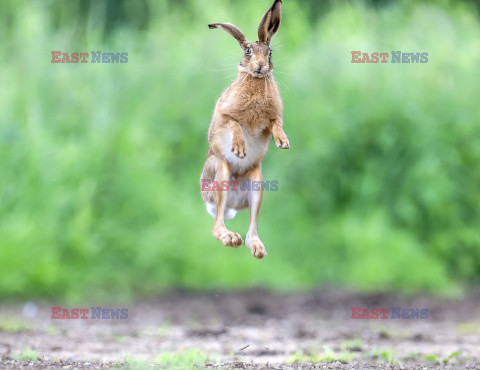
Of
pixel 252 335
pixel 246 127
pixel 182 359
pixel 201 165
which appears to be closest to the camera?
pixel 246 127

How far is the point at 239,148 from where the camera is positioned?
12.7 feet

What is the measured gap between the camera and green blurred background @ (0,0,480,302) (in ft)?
37.0

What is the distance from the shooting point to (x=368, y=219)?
1249 cm

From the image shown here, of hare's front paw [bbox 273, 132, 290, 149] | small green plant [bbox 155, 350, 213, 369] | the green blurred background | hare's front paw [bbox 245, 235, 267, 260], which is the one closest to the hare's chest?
hare's front paw [bbox 273, 132, 290, 149]

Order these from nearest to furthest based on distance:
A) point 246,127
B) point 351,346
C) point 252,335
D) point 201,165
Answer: point 246,127
point 351,346
point 252,335
point 201,165

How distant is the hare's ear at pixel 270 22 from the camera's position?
378 cm

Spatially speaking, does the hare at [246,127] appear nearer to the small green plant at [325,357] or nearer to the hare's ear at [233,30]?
the hare's ear at [233,30]

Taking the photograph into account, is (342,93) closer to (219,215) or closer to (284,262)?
(284,262)

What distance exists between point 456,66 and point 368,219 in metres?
3.30

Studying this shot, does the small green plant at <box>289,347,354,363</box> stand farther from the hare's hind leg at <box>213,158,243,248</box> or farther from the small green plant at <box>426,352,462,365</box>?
the hare's hind leg at <box>213,158,243,248</box>

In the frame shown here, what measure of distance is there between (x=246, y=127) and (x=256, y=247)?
59cm

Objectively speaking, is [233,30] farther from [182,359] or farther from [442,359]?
[442,359]

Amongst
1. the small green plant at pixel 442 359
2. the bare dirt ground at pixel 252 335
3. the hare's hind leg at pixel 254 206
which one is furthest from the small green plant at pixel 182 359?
the hare's hind leg at pixel 254 206

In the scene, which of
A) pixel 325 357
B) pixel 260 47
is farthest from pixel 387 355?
pixel 260 47
